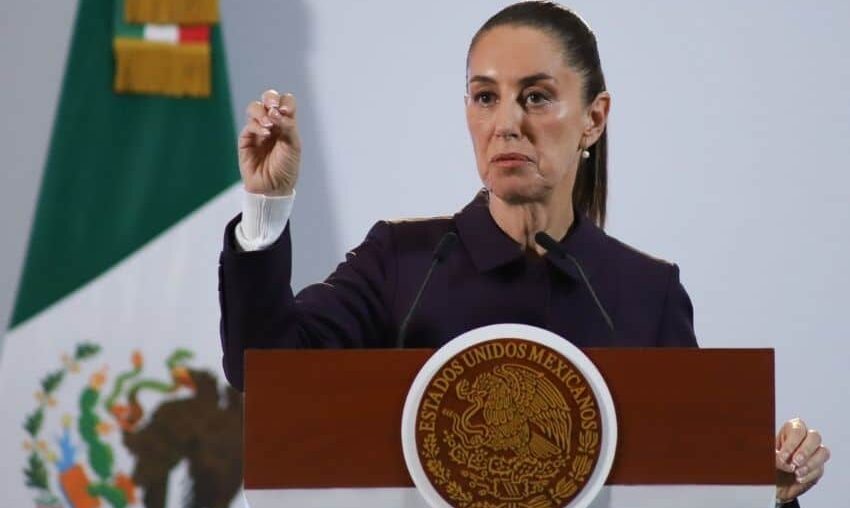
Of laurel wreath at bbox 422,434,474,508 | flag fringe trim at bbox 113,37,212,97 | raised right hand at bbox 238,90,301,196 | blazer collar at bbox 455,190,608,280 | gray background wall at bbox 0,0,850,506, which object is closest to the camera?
laurel wreath at bbox 422,434,474,508

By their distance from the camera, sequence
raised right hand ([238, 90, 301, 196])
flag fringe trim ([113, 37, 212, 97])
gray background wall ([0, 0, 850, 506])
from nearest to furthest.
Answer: raised right hand ([238, 90, 301, 196]) < gray background wall ([0, 0, 850, 506]) < flag fringe trim ([113, 37, 212, 97])

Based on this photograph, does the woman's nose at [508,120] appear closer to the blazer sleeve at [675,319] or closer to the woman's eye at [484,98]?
the woman's eye at [484,98]

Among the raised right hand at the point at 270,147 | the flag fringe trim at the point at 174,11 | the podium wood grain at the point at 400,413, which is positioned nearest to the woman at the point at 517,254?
the raised right hand at the point at 270,147

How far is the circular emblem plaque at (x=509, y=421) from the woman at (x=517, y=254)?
0.40m

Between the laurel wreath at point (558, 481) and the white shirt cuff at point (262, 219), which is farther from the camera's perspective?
the white shirt cuff at point (262, 219)

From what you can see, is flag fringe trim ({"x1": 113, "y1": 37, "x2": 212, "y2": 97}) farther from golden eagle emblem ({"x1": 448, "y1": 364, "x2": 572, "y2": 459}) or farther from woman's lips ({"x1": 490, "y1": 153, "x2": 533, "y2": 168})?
golden eagle emblem ({"x1": 448, "y1": 364, "x2": 572, "y2": 459})

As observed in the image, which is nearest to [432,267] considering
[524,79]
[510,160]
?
[510,160]

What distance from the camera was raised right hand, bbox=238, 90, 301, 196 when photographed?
5.50ft

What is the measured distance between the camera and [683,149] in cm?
379

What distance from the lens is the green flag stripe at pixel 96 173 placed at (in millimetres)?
3865

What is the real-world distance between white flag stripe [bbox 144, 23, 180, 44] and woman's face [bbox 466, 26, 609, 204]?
2.12 meters

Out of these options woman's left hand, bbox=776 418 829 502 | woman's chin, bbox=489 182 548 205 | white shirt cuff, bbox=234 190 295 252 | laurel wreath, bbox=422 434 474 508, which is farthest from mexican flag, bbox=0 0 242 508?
laurel wreath, bbox=422 434 474 508

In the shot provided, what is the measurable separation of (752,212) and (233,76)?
5.21 ft

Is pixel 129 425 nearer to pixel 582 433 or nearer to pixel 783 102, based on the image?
pixel 783 102
